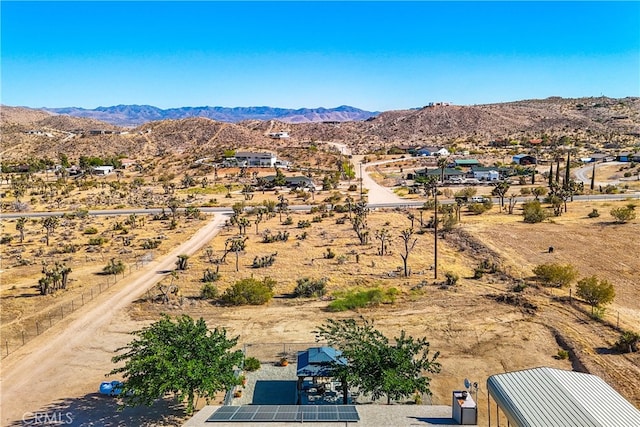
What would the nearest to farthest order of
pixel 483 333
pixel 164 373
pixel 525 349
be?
A: pixel 164 373, pixel 525 349, pixel 483 333

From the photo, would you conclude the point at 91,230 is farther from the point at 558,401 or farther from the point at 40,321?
the point at 558,401

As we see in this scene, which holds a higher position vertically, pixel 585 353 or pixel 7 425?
pixel 585 353

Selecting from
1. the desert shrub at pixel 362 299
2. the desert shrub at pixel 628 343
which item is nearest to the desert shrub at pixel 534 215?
the desert shrub at pixel 362 299

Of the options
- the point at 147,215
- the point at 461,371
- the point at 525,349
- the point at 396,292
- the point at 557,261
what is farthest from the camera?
the point at 147,215

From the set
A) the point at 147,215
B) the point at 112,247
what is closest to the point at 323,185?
the point at 147,215

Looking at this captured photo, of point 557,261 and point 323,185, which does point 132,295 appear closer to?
point 557,261

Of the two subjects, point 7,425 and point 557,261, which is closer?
point 7,425
